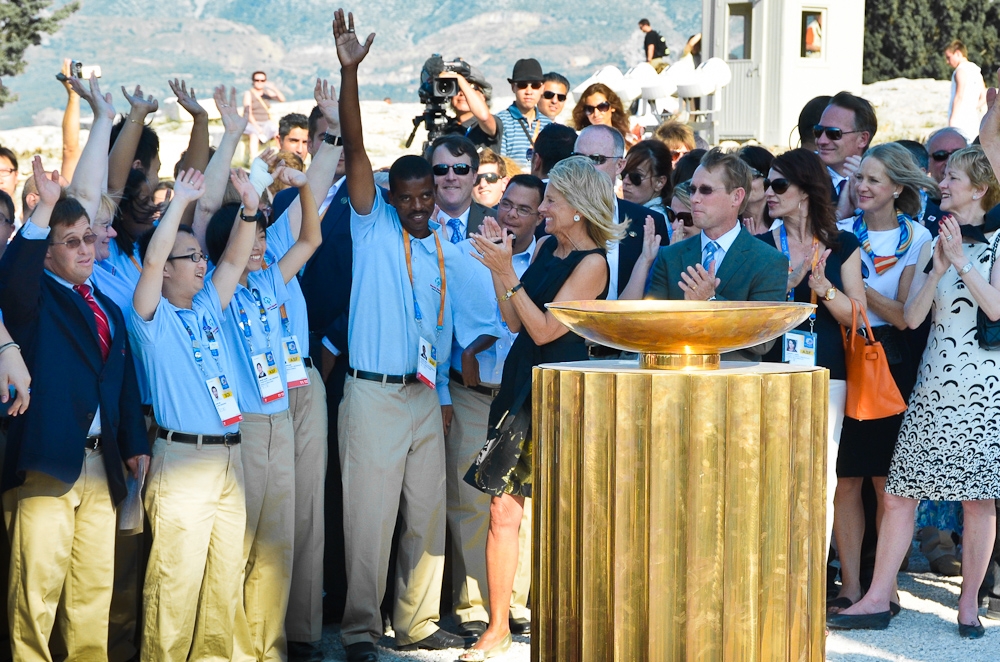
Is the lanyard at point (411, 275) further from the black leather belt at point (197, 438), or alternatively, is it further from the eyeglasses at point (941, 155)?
the eyeglasses at point (941, 155)

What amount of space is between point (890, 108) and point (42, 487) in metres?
27.4

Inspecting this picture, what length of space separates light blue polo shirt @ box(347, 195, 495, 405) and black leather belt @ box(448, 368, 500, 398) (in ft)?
0.83

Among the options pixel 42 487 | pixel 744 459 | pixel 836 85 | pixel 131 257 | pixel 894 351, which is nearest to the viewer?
pixel 744 459

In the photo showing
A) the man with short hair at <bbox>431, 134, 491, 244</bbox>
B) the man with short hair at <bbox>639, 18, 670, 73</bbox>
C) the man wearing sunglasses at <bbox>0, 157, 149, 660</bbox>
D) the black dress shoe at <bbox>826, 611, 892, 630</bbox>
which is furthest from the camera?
the man with short hair at <bbox>639, 18, 670, 73</bbox>

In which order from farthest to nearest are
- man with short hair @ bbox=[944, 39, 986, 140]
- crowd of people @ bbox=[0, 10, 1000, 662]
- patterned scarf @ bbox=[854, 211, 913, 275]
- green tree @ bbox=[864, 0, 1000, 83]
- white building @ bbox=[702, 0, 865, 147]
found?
1. green tree @ bbox=[864, 0, 1000, 83]
2. white building @ bbox=[702, 0, 865, 147]
3. man with short hair @ bbox=[944, 39, 986, 140]
4. patterned scarf @ bbox=[854, 211, 913, 275]
5. crowd of people @ bbox=[0, 10, 1000, 662]

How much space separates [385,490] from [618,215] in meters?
1.59

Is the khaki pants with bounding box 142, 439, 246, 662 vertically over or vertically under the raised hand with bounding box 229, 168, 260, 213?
under

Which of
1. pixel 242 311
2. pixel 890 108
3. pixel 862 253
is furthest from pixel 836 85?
pixel 242 311

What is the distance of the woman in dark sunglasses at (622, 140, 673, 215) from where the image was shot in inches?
230

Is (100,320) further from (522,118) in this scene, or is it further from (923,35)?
(923,35)

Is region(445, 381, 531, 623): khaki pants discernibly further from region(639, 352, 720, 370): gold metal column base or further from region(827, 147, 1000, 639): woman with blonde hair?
region(639, 352, 720, 370): gold metal column base

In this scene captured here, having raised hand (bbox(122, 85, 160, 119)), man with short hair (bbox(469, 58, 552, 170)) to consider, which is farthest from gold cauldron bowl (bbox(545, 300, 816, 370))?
man with short hair (bbox(469, 58, 552, 170))

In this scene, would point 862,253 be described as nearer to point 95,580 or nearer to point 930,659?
point 930,659

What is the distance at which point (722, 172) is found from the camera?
441cm
